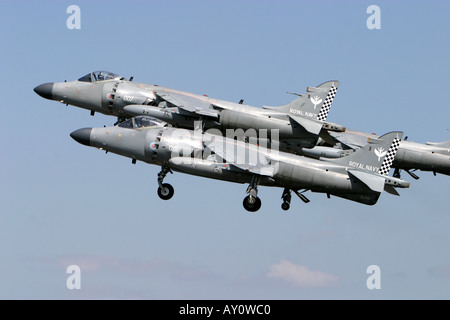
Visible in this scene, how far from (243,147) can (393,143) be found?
6922 mm

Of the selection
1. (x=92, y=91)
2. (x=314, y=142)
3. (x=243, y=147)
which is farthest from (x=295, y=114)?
(x=92, y=91)

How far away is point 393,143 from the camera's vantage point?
57250 millimetres

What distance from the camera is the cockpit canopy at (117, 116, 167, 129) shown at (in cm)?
5874

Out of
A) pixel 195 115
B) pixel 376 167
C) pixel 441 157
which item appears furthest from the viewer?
pixel 441 157

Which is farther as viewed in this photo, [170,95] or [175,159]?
[170,95]

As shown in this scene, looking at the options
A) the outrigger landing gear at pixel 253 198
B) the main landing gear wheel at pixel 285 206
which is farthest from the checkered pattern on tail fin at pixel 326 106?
the outrigger landing gear at pixel 253 198

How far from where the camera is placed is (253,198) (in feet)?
187

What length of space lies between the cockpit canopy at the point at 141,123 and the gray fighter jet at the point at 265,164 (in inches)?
20.2

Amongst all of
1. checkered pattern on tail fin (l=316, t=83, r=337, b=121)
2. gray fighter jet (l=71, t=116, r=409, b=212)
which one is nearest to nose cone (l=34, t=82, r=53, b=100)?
gray fighter jet (l=71, t=116, r=409, b=212)

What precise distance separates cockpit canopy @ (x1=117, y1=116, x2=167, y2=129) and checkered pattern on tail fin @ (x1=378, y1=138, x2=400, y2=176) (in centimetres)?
1047

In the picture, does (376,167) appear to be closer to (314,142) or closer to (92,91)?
(314,142)

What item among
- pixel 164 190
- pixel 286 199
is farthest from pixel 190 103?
pixel 286 199

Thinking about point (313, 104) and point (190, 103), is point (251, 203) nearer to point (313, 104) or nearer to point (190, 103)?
point (190, 103)

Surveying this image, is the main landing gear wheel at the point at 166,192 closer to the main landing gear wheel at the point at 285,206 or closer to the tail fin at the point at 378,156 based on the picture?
the main landing gear wheel at the point at 285,206
